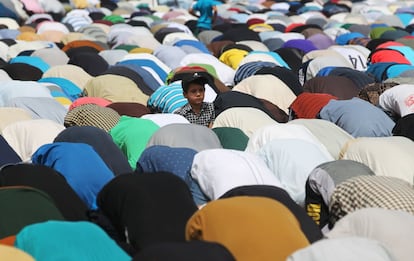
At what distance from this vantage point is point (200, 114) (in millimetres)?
4785

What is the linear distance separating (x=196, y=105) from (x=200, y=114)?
7cm

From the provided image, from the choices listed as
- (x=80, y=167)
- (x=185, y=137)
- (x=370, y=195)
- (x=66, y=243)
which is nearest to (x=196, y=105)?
(x=185, y=137)

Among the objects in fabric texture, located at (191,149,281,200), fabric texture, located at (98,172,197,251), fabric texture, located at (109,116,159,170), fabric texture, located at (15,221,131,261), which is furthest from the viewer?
fabric texture, located at (109,116,159,170)

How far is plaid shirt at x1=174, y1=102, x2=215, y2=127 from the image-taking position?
15.6ft

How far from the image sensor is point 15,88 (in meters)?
5.13

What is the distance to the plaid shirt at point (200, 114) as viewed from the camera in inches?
187

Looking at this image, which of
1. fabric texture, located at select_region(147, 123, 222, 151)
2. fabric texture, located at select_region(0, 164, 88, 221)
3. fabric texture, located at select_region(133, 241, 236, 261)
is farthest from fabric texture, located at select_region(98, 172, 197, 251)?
fabric texture, located at select_region(147, 123, 222, 151)

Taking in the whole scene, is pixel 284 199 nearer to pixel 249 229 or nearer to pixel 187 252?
pixel 249 229

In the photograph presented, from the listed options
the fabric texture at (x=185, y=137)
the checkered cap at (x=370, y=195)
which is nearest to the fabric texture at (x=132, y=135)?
the fabric texture at (x=185, y=137)

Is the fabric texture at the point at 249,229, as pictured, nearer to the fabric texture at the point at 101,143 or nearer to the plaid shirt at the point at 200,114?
the fabric texture at the point at 101,143

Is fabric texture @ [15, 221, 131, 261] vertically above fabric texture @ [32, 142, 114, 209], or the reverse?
fabric texture @ [15, 221, 131, 261]

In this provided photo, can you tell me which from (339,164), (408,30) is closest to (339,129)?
(339,164)

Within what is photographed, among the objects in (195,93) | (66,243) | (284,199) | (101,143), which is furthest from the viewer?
(195,93)

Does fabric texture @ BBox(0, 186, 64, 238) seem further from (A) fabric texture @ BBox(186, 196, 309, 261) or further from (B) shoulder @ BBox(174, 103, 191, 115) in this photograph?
(B) shoulder @ BBox(174, 103, 191, 115)
